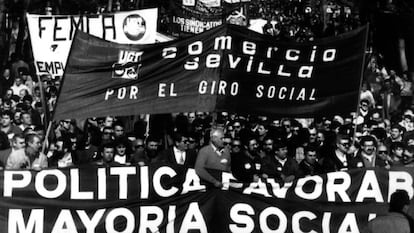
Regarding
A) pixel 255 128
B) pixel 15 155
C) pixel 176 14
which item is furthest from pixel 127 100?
pixel 176 14

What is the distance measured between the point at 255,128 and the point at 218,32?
383 centimetres

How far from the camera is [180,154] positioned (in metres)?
16.4

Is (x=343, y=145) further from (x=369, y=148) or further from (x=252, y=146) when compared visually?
(x=252, y=146)

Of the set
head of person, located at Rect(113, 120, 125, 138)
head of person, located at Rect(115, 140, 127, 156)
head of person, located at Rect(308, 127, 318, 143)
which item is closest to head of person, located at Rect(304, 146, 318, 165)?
head of person, located at Rect(308, 127, 318, 143)

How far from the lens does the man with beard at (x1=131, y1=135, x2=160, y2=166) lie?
16114 mm

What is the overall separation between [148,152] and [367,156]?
260 cm

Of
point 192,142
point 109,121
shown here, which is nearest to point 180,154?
point 192,142

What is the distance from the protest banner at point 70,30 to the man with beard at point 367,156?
3656 mm

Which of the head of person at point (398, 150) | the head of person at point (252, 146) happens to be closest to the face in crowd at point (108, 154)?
the head of person at point (252, 146)

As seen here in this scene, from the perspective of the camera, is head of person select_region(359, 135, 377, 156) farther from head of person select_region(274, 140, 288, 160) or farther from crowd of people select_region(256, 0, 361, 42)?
crowd of people select_region(256, 0, 361, 42)

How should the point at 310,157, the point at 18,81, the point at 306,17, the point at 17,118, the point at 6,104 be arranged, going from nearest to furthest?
the point at 310,157
the point at 17,118
the point at 6,104
the point at 18,81
the point at 306,17

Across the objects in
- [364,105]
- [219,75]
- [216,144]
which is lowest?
[364,105]

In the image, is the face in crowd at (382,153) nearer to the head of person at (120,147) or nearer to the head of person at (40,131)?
the head of person at (120,147)

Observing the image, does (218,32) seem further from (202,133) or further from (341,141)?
(202,133)
